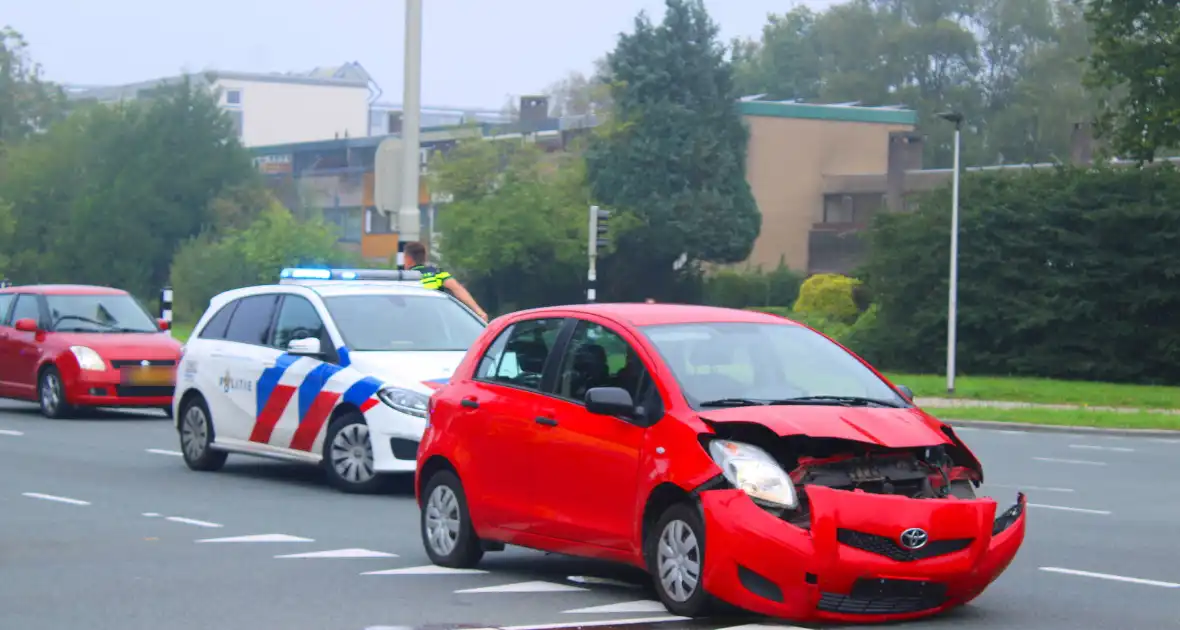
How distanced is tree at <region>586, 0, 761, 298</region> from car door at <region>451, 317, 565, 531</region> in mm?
62139

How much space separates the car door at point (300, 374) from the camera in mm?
14672

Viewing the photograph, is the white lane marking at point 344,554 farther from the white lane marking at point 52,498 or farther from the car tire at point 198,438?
the car tire at point 198,438

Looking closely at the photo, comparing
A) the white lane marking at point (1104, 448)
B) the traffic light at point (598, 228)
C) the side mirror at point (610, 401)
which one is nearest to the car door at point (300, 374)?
the side mirror at point (610, 401)

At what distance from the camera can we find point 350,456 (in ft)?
47.2

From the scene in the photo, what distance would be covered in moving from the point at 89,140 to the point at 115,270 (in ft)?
22.3

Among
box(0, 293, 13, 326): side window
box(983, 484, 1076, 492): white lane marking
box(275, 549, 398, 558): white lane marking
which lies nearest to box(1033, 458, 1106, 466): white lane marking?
box(983, 484, 1076, 492): white lane marking

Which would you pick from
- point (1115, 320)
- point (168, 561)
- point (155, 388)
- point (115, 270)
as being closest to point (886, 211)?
point (1115, 320)

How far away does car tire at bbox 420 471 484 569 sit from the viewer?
10242 mm

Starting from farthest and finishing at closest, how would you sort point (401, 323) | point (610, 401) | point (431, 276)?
point (431, 276) → point (401, 323) → point (610, 401)

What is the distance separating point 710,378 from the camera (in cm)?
897

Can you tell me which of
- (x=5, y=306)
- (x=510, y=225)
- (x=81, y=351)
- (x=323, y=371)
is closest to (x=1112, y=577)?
(x=323, y=371)

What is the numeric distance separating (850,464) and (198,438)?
30.2 feet

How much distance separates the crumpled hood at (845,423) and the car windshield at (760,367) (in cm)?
19

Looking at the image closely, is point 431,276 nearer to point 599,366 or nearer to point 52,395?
point 52,395
